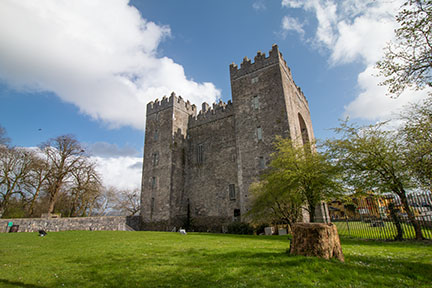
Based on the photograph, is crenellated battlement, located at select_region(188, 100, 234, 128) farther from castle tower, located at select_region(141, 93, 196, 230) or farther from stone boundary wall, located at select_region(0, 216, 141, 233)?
stone boundary wall, located at select_region(0, 216, 141, 233)

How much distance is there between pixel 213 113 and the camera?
2781 centimetres

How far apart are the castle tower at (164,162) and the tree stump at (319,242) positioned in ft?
64.2

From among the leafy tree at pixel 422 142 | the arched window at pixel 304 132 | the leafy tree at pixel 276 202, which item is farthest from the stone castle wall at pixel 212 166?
the leafy tree at pixel 422 142

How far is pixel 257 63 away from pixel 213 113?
307 inches

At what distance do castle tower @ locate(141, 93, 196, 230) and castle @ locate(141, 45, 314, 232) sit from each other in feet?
0.33

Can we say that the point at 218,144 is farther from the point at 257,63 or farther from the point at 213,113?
the point at 257,63

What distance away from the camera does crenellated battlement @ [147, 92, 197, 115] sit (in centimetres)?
2881

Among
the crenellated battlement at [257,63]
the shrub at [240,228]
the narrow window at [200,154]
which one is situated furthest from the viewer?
the narrow window at [200,154]

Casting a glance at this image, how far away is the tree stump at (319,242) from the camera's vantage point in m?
6.23

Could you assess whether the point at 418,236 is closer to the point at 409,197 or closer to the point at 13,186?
the point at 409,197

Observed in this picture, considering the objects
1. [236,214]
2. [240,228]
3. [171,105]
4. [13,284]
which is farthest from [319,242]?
[171,105]

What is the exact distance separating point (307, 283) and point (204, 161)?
22265 millimetres

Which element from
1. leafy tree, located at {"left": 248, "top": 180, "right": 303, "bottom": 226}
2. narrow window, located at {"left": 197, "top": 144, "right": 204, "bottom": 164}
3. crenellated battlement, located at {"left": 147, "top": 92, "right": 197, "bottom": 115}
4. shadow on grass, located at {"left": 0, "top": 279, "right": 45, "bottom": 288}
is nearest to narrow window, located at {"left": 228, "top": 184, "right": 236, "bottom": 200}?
narrow window, located at {"left": 197, "top": 144, "right": 204, "bottom": 164}

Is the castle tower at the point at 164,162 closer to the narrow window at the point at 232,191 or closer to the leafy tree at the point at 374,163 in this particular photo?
the narrow window at the point at 232,191
